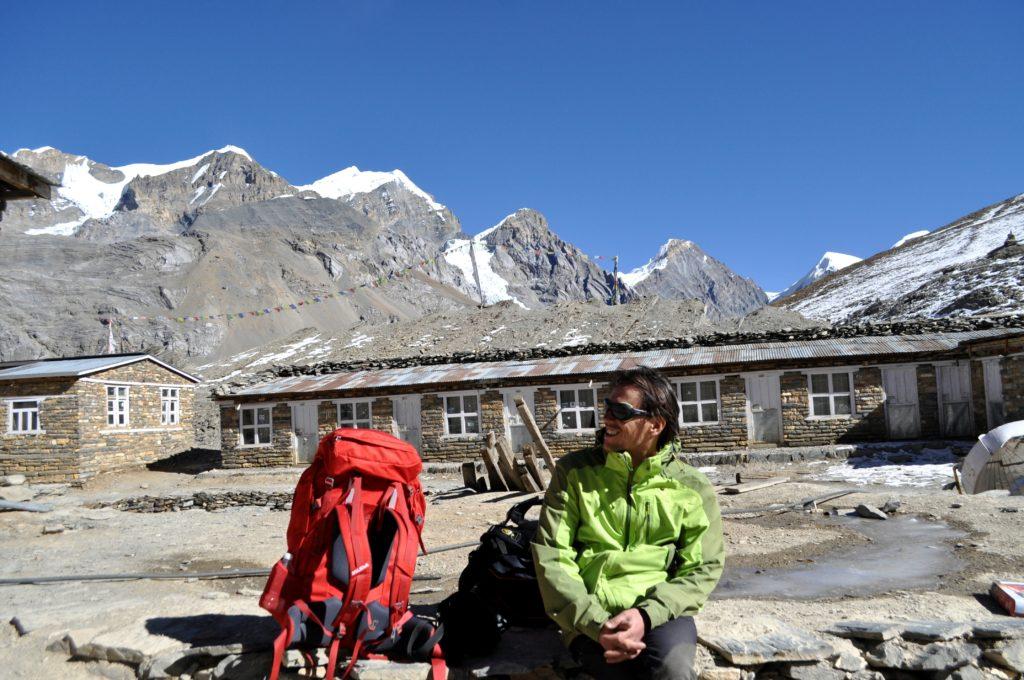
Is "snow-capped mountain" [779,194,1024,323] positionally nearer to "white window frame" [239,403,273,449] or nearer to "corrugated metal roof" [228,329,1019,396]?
"corrugated metal roof" [228,329,1019,396]

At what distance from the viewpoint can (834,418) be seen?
57.6 ft

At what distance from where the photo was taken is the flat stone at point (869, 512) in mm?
7887

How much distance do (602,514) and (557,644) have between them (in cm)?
108

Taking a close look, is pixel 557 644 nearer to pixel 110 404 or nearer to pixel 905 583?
pixel 905 583

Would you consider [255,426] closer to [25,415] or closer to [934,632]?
[25,415]

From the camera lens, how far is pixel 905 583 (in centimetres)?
498

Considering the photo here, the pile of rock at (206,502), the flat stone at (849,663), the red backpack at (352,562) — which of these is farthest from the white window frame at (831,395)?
the red backpack at (352,562)

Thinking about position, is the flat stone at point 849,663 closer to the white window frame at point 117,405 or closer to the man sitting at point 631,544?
the man sitting at point 631,544

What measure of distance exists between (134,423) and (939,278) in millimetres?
53300

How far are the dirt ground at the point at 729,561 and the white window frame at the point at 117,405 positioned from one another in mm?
10351

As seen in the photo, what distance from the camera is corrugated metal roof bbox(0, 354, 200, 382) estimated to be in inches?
818

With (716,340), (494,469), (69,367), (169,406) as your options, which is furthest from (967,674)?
(169,406)

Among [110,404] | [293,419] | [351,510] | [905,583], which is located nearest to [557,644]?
[351,510]

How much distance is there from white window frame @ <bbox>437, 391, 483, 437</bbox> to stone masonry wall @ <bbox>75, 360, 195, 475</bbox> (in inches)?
451
